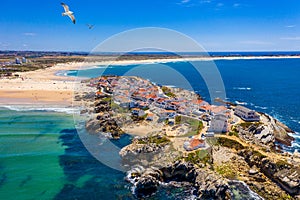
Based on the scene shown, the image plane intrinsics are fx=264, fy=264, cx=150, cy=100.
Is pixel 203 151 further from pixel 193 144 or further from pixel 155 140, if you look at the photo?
pixel 155 140

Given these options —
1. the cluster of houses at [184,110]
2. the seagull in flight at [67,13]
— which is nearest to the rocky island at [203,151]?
the cluster of houses at [184,110]

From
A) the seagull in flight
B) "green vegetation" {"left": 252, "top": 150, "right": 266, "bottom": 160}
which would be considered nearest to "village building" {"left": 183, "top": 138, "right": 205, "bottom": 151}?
"green vegetation" {"left": 252, "top": 150, "right": 266, "bottom": 160}

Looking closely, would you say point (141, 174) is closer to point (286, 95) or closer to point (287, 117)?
point (287, 117)

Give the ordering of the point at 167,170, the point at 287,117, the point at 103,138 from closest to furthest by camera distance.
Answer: the point at 167,170, the point at 103,138, the point at 287,117

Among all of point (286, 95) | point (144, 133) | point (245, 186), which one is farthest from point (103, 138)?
point (286, 95)

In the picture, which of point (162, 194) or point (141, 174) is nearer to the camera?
point (162, 194)

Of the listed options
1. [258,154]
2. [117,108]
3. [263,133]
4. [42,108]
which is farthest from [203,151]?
[42,108]
